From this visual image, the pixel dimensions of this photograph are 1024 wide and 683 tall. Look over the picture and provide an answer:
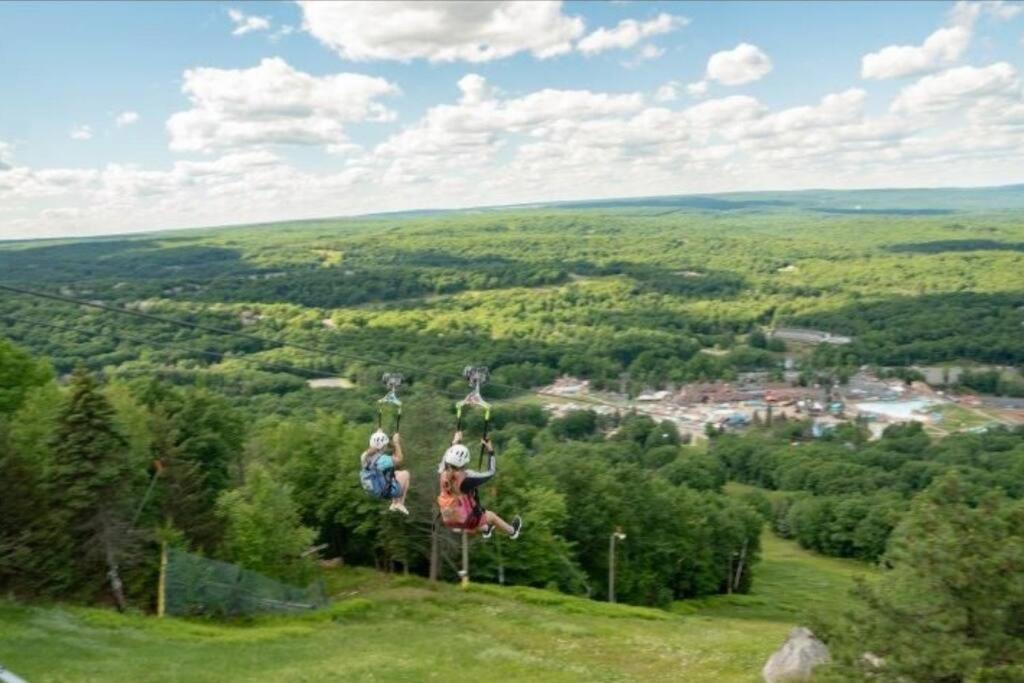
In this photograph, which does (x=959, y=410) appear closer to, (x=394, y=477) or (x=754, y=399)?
(x=754, y=399)

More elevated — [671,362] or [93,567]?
[93,567]

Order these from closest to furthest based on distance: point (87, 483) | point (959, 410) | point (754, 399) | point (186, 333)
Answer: point (87, 483) < point (959, 410) < point (754, 399) < point (186, 333)

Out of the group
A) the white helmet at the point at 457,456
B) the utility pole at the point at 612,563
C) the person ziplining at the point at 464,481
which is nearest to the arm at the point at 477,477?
the person ziplining at the point at 464,481

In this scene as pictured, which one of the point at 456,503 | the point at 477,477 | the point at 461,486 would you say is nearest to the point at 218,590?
the point at 456,503

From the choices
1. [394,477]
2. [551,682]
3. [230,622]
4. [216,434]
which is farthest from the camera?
[216,434]

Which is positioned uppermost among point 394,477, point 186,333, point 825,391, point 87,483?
point 394,477

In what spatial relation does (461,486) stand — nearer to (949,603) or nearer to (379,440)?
(379,440)

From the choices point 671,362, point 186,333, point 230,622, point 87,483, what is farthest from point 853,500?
point 186,333
